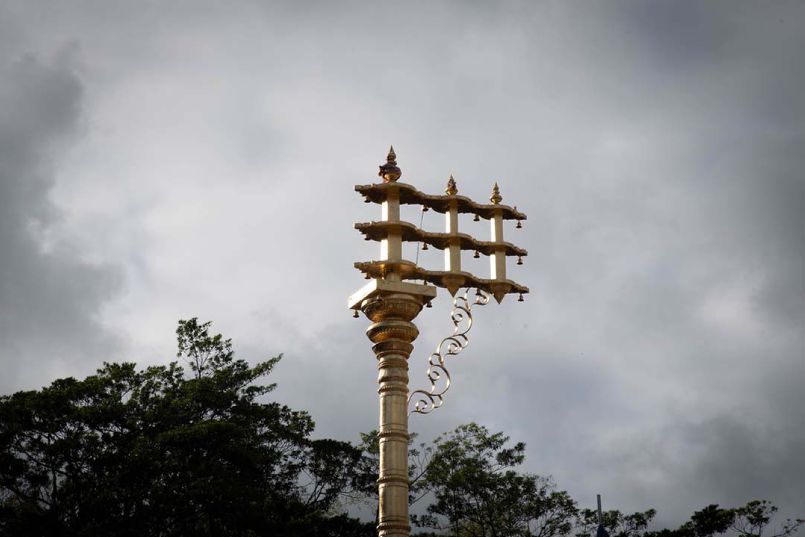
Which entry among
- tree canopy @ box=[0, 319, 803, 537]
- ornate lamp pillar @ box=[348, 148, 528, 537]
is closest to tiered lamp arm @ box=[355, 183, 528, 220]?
ornate lamp pillar @ box=[348, 148, 528, 537]

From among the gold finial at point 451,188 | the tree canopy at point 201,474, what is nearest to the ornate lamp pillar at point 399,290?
the gold finial at point 451,188

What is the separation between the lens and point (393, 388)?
470 inches

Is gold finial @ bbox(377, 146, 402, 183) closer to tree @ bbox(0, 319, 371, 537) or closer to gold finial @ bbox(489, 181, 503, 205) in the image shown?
gold finial @ bbox(489, 181, 503, 205)

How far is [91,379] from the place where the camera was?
24.2 meters

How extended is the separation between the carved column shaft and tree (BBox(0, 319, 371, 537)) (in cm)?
1099

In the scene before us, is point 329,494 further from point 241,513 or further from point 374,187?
point 374,187

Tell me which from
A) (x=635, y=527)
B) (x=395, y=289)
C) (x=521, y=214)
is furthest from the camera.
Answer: (x=635, y=527)

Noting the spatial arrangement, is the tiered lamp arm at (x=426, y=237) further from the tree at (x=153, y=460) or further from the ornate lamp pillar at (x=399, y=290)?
the tree at (x=153, y=460)

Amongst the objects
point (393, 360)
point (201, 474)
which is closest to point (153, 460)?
point (201, 474)

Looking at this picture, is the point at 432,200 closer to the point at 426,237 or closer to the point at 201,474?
the point at 426,237

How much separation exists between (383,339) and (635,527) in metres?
19.3

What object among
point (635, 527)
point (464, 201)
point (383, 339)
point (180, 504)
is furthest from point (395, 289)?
point (635, 527)

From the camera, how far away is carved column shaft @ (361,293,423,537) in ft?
37.5

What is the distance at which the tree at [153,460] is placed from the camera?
71.9ft
